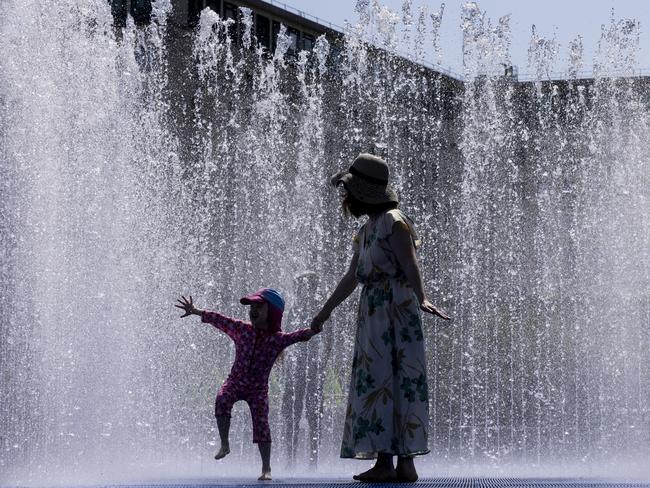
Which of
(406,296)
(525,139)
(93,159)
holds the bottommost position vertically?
(406,296)

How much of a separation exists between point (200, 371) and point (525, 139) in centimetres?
1276

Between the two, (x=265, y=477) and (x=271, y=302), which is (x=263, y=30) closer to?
(x=271, y=302)

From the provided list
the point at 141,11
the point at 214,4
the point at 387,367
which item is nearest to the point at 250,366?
the point at 387,367

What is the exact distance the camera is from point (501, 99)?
48.4ft

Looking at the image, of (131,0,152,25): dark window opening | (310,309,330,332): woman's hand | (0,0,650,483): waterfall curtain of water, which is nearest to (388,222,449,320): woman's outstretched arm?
(310,309,330,332): woman's hand

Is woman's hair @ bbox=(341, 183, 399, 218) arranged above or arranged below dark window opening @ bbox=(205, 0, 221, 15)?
below

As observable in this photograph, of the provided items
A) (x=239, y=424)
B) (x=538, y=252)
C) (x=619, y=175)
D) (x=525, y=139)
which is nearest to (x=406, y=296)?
(x=239, y=424)

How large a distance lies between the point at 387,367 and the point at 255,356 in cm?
92

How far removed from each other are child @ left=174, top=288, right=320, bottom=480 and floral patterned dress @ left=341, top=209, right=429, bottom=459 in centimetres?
76

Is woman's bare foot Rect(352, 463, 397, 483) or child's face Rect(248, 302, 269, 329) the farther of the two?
child's face Rect(248, 302, 269, 329)

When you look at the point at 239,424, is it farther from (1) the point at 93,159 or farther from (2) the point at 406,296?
(2) the point at 406,296

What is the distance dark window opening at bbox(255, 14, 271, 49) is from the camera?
39.0 meters

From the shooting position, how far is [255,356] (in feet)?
16.2

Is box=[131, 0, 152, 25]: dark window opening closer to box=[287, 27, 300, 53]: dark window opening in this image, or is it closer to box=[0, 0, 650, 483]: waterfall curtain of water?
box=[287, 27, 300, 53]: dark window opening
